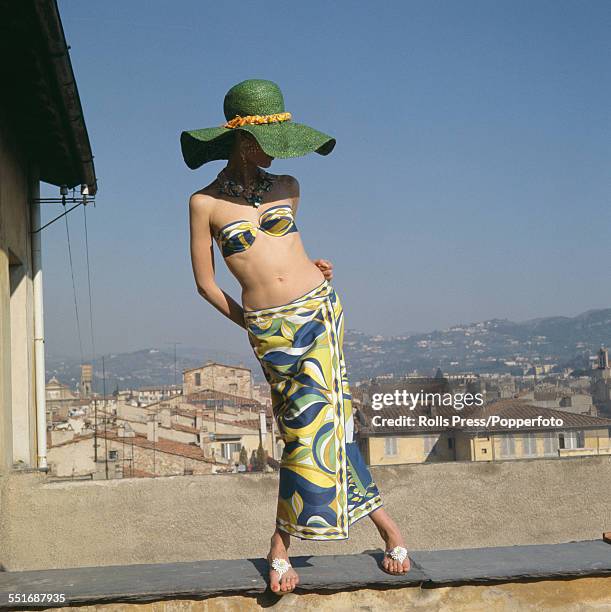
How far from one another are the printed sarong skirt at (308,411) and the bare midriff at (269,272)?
4 cm

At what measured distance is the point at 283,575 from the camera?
3.65m

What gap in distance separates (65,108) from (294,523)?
4077 millimetres

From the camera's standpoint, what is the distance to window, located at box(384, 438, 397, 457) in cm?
875

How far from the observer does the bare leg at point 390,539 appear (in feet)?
12.3

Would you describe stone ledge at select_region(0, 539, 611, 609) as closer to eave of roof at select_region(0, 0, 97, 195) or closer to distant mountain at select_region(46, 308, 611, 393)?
eave of roof at select_region(0, 0, 97, 195)

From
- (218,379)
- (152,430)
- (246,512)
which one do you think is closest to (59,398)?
(218,379)

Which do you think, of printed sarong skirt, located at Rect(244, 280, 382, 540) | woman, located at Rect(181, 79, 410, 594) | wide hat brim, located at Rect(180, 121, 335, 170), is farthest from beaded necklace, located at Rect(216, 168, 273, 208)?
printed sarong skirt, located at Rect(244, 280, 382, 540)

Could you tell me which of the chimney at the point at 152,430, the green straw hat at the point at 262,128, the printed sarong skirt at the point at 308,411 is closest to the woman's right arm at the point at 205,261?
the printed sarong skirt at the point at 308,411

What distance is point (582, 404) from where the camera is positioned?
1053cm

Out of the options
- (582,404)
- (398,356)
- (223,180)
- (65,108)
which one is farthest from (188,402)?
(223,180)

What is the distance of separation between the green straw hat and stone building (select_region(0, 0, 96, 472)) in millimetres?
1754

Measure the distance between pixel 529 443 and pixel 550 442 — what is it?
1.41ft

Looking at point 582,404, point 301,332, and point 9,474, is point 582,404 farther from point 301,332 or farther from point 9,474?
point 301,332

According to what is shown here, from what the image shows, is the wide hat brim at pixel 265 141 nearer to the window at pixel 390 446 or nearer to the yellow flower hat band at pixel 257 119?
the yellow flower hat band at pixel 257 119
